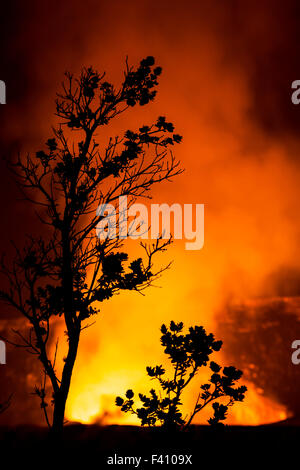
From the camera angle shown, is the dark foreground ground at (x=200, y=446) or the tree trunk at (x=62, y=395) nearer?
the tree trunk at (x=62, y=395)

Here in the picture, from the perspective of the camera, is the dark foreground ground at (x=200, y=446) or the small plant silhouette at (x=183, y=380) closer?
the small plant silhouette at (x=183, y=380)

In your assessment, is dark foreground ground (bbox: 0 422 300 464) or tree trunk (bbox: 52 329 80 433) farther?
dark foreground ground (bbox: 0 422 300 464)

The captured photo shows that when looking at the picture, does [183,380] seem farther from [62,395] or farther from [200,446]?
[200,446]

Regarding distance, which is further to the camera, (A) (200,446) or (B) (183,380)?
(A) (200,446)

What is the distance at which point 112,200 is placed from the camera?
421 inches

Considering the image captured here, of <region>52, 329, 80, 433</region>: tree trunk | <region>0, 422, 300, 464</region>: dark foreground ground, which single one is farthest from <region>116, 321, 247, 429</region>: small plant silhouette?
<region>0, 422, 300, 464</region>: dark foreground ground

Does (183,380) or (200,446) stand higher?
(183,380)

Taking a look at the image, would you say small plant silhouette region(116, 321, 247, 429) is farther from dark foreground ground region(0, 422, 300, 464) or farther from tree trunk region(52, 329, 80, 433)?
dark foreground ground region(0, 422, 300, 464)

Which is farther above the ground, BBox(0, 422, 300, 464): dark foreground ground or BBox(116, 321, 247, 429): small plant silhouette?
BBox(116, 321, 247, 429): small plant silhouette

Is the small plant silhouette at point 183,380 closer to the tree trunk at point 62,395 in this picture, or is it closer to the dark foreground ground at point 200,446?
the tree trunk at point 62,395

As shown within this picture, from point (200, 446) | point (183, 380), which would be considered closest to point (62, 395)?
point (183, 380)

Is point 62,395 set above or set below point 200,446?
above

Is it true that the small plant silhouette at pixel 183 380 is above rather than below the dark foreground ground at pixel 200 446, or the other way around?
above

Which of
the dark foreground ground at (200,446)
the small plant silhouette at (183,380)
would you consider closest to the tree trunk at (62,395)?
the small plant silhouette at (183,380)
